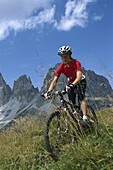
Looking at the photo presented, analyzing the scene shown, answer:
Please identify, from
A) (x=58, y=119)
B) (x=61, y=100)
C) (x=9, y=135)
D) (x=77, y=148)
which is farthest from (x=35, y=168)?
(x=9, y=135)

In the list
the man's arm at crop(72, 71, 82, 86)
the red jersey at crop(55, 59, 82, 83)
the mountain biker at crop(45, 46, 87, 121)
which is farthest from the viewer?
the red jersey at crop(55, 59, 82, 83)

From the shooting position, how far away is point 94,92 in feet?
22.0

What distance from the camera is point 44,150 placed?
30.6 ft

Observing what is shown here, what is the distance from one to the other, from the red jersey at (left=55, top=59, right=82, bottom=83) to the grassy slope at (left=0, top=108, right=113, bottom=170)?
1.17 m

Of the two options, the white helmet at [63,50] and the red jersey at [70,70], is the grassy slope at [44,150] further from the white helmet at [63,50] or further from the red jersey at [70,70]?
the white helmet at [63,50]

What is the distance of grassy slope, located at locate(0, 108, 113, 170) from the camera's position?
5.94m

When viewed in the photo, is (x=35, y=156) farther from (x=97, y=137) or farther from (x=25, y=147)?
(x=97, y=137)

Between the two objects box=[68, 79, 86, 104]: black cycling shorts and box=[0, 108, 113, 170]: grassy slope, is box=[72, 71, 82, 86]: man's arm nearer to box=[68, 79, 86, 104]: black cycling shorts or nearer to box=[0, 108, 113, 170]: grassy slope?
box=[68, 79, 86, 104]: black cycling shorts

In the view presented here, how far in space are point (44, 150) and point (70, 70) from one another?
2286 millimetres

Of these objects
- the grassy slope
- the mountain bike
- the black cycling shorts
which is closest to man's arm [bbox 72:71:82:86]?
the black cycling shorts

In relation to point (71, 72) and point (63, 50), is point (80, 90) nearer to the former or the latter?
point (71, 72)

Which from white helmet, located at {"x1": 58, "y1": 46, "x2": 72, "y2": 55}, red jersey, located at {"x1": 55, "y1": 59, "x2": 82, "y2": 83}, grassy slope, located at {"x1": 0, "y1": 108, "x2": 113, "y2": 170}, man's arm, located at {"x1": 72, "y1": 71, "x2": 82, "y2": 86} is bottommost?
grassy slope, located at {"x1": 0, "y1": 108, "x2": 113, "y2": 170}

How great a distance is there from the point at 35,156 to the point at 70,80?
2254 millimetres

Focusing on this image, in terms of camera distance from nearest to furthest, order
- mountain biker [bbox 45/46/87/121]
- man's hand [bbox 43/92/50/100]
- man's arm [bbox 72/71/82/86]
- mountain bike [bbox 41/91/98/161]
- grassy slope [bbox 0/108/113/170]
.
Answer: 1. grassy slope [bbox 0/108/113/170]
2. mountain bike [bbox 41/91/98/161]
3. man's hand [bbox 43/92/50/100]
4. man's arm [bbox 72/71/82/86]
5. mountain biker [bbox 45/46/87/121]
